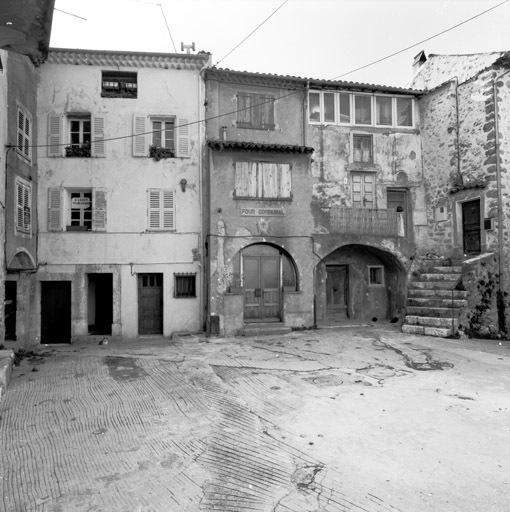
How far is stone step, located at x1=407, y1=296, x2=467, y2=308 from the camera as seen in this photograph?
536 inches

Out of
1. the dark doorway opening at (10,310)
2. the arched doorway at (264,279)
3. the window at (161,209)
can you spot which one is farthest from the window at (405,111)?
the dark doorway opening at (10,310)

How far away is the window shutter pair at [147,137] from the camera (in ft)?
47.5

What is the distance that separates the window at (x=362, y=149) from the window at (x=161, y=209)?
25.1ft

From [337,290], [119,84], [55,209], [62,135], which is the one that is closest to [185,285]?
[55,209]

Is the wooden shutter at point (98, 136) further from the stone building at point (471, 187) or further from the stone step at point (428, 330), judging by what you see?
the stone building at point (471, 187)

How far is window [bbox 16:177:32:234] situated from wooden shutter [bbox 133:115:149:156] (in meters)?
3.82

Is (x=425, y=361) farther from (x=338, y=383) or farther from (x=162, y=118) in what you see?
(x=162, y=118)

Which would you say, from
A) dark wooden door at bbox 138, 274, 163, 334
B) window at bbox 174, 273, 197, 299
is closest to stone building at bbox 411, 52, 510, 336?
window at bbox 174, 273, 197, 299

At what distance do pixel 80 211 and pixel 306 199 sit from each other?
8.55 m

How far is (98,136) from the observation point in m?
14.3

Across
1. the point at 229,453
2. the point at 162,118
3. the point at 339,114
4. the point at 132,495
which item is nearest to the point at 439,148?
the point at 339,114

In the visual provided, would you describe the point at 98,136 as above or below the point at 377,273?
above

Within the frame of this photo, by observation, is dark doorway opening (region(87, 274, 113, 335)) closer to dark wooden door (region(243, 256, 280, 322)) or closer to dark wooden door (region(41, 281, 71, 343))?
dark wooden door (region(41, 281, 71, 343))

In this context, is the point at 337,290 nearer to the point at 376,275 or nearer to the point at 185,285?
the point at 376,275
